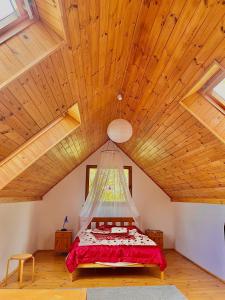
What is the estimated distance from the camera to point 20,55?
1.75m

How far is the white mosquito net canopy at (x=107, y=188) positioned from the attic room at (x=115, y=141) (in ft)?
0.11

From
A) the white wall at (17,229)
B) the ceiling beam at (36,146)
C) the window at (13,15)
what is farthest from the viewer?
the white wall at (17,229)

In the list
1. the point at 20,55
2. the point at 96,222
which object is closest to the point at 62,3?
the point at 20,55

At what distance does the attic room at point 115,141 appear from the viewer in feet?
5.80

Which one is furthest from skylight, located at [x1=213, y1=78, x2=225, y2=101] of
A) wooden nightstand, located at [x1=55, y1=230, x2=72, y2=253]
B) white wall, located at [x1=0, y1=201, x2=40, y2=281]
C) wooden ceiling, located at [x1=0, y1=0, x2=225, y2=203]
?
wooden nightstand, located at [x1=55, y1=230, x2=72, y2=253]

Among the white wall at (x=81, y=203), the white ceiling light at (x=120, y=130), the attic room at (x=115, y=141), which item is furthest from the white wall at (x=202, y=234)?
the white ceiling light at (x=120, y=130)

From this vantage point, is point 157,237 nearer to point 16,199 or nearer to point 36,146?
point 16,199

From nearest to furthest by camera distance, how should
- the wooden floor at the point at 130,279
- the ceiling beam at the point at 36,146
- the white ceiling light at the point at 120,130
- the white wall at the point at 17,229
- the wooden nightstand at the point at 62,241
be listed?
the ceiling beam at the point at 36,146 < the white ceiling light at the point at 120,130 < the wooden floor at the point at 130,279 < the white wall at the point at 17,229 < the wooden nightstand at the point at 62,241

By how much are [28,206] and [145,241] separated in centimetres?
268

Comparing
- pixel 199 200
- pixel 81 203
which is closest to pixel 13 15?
pixel 199 200

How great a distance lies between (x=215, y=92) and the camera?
8.73 feet

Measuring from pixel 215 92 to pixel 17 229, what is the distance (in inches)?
166

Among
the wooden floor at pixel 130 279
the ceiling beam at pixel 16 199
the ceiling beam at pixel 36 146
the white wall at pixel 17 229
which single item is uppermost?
the ceiling beam at pixel 36 146

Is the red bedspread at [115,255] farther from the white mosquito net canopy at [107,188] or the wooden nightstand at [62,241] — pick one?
the wooden nightstand at [62,241]
